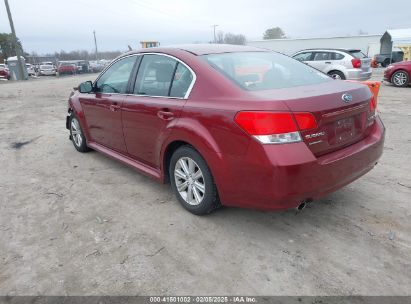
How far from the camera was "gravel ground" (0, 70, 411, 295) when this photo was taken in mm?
2543

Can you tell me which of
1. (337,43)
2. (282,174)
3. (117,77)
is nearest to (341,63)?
(117,77)

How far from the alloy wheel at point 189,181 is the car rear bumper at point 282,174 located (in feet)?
1.11

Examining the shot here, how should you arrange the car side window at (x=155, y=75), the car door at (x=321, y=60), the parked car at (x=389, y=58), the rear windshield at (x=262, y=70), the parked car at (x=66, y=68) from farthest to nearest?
the parked car at (x=66, y=68) → the parked car at (x=389, y=58) → the car door at (x=321, y=60) → the car side window at (x=155, y=75) → the rear windshield at (x=262, y=70)

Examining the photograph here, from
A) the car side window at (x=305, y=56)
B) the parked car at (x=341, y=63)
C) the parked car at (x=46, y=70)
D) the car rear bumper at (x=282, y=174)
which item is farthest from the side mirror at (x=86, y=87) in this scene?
the parked car at (x=46, y=70)

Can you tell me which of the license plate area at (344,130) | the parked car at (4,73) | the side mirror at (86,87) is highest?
the side mirror at (86,87)

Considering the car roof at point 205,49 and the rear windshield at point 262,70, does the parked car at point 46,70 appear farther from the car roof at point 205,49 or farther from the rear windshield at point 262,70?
the rear windshield at point 262,70

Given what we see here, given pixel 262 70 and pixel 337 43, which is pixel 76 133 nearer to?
pixel 262 70

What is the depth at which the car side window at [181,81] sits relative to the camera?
333 cm

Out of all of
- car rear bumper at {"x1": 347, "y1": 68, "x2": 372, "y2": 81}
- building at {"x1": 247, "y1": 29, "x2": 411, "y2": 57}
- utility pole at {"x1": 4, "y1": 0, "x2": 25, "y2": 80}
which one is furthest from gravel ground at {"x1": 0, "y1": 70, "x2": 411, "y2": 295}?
building at {"x1": 247, "y1": 29, "x2": 411, "y2": 57}

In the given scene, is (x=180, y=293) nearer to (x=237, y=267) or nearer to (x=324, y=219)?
(x=237, y=267)

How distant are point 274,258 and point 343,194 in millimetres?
Answer: 1470

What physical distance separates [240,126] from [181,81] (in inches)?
38.5

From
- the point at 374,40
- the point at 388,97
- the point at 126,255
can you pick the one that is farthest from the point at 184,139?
the point at 374,40

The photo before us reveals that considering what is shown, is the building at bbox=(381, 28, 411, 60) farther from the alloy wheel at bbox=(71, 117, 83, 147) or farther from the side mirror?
the side mirror
